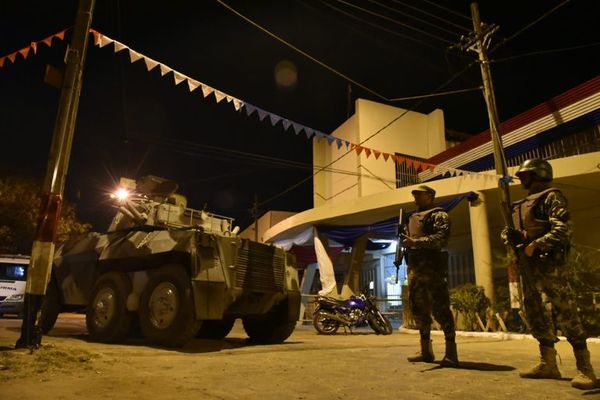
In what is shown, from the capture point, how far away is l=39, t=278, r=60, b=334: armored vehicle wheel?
7840 millimetres

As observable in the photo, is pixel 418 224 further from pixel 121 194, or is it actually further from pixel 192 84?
pixel 121 194

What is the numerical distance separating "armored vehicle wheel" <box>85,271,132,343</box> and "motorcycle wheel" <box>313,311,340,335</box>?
16.5 feet

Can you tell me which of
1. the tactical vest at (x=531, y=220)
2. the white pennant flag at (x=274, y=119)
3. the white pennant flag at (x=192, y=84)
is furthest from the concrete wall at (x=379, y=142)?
the tactical vest at (x=531, y=220)

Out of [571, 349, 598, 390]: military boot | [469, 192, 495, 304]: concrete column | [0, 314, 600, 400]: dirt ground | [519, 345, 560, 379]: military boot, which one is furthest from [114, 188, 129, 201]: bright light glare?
[469, 192, 495, 304]: concrete column

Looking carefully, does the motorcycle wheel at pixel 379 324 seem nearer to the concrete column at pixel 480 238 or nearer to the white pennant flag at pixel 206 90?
the concrete column at pixel 480 238

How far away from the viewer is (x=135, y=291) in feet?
21.7

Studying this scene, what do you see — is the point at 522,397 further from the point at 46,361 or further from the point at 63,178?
the point at 63,178

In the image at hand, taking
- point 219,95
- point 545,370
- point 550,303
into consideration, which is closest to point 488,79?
point 219,95

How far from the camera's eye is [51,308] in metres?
7.87

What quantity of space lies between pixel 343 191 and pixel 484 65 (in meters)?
10.2

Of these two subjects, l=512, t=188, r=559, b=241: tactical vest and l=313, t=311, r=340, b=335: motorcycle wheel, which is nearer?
l=512, t=188, r=559, b=241: tactical vest

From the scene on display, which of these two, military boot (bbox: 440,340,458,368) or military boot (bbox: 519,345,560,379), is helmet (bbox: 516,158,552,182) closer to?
military boot (bbox: 519,345,560,379)

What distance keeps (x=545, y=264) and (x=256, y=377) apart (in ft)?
8.49

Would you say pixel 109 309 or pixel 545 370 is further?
pixel 109 309
